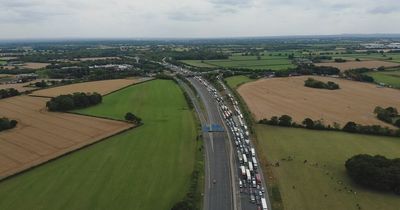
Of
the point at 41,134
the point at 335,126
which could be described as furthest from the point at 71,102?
the point at 335,126

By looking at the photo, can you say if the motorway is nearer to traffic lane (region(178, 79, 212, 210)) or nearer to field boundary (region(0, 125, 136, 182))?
traffic lane (region(178, 79, 212, 210))

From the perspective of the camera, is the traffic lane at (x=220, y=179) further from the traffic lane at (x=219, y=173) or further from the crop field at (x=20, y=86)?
the crop field at (x=20, y=86)

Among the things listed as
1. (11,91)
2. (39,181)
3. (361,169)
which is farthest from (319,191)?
(11,91)

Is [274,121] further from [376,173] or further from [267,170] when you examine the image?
[376,173]

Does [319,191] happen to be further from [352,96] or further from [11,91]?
[11,91]

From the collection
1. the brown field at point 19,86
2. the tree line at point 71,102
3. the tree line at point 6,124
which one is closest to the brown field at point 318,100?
the tree line at point 71,102

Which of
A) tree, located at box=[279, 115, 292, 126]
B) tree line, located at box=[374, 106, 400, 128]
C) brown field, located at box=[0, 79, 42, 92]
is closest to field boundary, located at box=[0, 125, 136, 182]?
tree, located at box=[279, 115, 292, 126]
